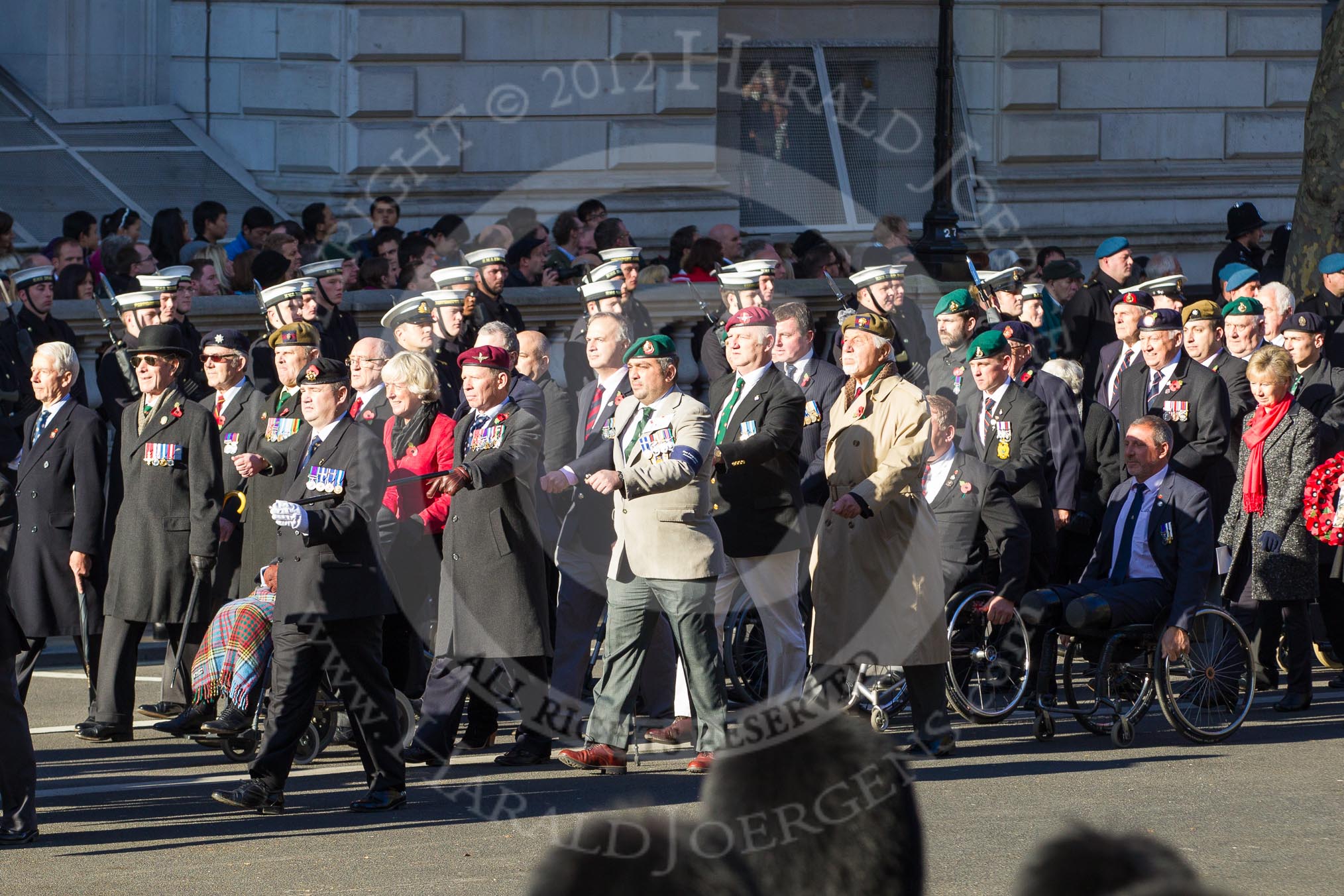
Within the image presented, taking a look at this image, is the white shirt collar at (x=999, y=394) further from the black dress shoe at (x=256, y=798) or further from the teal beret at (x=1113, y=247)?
the teal beret at (x=1113, y=247)

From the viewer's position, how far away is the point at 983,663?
9.13 meters

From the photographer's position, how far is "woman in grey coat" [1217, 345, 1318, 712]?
380 inches

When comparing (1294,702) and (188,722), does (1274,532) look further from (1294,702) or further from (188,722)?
(188,722)

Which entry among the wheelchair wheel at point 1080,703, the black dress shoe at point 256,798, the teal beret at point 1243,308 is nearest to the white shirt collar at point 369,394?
the black dress shoe at point 256,798

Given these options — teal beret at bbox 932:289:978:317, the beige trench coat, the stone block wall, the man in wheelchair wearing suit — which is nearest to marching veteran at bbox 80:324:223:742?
the beige trench coat

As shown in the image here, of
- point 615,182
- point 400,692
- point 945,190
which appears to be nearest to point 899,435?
point 400,692

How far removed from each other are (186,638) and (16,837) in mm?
2395

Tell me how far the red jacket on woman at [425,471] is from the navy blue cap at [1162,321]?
13.8 ft

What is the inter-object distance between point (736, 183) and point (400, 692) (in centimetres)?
1205

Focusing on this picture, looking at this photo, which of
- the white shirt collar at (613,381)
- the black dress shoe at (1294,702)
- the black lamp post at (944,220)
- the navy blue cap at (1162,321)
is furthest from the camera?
the black lamp post at (944,220)

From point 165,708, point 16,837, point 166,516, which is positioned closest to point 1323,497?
point 166,516

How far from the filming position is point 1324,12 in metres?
23.2

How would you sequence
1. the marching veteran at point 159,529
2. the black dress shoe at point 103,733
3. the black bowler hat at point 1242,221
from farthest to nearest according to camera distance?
the black bowler hat at point 1242,221 → the marching veteran at point 159,529 → the black dress shoe at point 103,733

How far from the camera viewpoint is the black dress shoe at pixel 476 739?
29.0 ft
